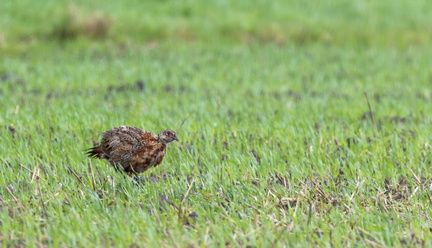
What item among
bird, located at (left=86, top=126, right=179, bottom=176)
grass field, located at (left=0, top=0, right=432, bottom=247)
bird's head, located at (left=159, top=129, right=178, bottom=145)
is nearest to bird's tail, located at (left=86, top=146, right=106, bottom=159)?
bird, located at (left=86, top=126, right=179, bottom=176)

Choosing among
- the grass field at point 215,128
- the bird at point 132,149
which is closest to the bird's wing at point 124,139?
the bird at point 132,149

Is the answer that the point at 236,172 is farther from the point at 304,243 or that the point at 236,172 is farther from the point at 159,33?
the point at 159,33

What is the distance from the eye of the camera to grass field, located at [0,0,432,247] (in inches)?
186

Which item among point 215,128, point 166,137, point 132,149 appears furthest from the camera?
point 215,128

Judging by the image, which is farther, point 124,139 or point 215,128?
point 215,128

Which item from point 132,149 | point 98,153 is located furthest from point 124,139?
point 98,153

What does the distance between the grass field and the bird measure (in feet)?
0.47

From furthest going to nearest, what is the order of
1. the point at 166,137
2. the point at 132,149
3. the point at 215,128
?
the point at 215,128, the point at 166,137, the point at 132,149

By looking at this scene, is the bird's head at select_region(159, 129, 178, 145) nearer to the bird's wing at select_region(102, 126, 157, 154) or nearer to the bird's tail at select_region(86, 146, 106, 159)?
the bird's wing at select_region(102, 126, 157, 154)

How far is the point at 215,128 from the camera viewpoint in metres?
7.86

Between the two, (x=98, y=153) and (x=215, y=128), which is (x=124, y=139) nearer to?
(x=98, y=153)

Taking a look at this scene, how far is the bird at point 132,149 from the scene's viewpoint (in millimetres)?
5840

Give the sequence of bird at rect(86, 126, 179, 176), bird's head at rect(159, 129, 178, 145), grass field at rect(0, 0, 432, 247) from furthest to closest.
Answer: bird's head at rect(159, 129, 178, 145) → bird at rect(86, 126, 179, 176) → grass field at rect(0, 0, 432, 247)

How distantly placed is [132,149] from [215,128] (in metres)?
2.13
